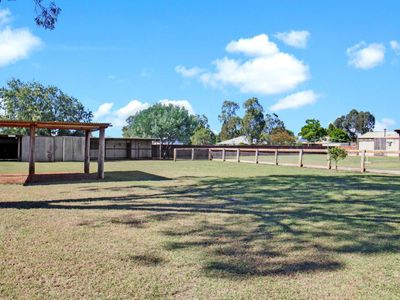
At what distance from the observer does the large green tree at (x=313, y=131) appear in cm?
8212

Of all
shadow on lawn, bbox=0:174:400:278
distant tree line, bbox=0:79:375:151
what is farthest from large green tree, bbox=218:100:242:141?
shadow on lawn, bbox=0:174:400:278

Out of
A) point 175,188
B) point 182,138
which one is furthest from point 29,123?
point 182,138

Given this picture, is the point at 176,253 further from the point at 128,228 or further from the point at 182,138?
the point at 182,138

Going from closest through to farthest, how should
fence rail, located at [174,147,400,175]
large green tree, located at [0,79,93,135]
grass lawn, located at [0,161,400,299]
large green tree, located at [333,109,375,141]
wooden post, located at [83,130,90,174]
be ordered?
grass lawn, located at [0,161,400,299]
wooden post, located at [83,130,90,174]
fence rail, located at [174,147,400,175]
large green tree, located at [0,79,93,135]
large green tree, located at [333,109,375,141]

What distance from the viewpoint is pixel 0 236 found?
4559mm

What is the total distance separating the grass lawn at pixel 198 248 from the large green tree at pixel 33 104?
112ft

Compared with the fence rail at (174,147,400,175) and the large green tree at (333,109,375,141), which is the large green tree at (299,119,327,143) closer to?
the large green tree at (333,109,375,141)

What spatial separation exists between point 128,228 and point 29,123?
26.5 ft

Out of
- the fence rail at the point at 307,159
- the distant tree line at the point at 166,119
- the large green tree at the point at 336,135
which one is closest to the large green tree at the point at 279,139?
the distant tree line at the point at 166,119

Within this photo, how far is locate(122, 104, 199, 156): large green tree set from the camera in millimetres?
51438

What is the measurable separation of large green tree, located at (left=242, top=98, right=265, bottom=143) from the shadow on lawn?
2202 inches

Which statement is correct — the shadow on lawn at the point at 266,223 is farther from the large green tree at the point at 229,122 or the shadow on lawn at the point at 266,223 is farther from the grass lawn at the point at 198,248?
the large green tree at the point at 229,122

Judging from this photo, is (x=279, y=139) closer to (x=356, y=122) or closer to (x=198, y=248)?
(x=356, y=122)

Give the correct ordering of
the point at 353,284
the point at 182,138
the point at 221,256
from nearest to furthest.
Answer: the point at 353,284 < the point at 221,256 < the point at 182,138
